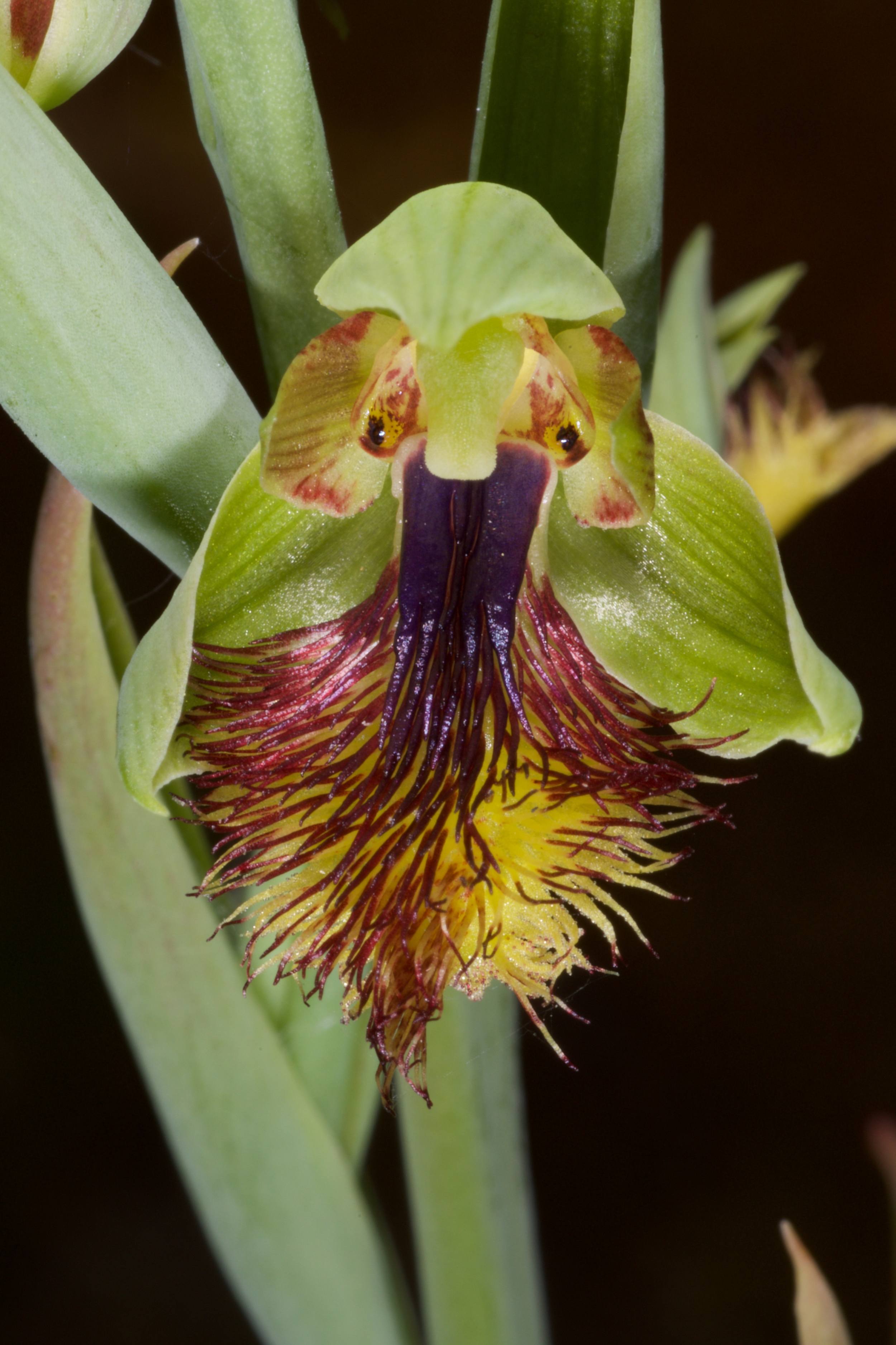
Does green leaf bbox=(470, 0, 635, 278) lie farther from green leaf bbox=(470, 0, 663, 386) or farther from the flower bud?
the flower bud

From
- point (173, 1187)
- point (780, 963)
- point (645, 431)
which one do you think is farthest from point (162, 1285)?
point (645, 431)

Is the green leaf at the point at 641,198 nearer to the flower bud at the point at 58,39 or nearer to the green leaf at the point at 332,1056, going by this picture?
the flower bud at the point at 58,39

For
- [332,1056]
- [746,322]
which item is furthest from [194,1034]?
[746,322]

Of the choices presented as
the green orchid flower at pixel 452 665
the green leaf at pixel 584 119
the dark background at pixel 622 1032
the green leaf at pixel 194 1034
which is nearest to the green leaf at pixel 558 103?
the green leaf at pixel 584 119

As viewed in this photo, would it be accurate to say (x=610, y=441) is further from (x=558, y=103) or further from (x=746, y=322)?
(x=746, y=322)

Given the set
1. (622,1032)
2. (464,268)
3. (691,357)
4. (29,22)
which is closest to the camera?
(464,268)

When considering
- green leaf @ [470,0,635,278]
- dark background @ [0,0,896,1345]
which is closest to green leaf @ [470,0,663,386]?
green leaf @ [470,0,635,278]
